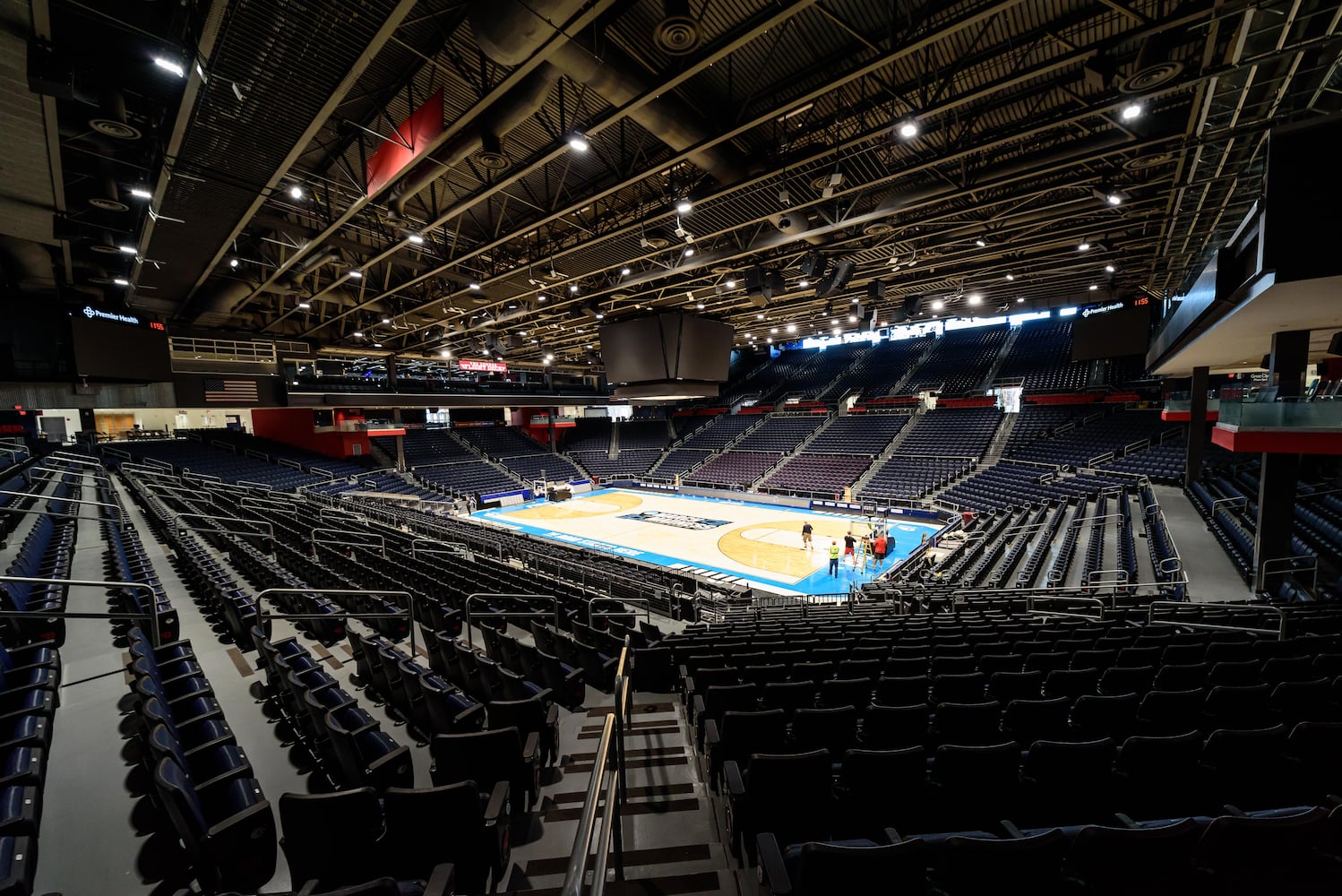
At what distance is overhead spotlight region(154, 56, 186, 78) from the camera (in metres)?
4.62

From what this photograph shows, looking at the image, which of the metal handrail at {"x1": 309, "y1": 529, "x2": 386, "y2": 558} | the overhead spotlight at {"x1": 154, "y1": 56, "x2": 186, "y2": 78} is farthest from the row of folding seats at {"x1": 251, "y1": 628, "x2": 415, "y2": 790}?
the metal handrail at {"x1": 309, "y1": 529, "x2": 386, "y2": 558}

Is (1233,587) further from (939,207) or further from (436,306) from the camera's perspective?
(436,306)

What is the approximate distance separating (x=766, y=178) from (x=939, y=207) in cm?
506

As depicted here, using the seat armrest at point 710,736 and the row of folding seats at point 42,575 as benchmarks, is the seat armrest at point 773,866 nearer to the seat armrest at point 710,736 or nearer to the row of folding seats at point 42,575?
the seat armrest at point 710,736

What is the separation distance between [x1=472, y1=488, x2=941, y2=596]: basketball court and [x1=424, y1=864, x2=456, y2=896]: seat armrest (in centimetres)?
1244

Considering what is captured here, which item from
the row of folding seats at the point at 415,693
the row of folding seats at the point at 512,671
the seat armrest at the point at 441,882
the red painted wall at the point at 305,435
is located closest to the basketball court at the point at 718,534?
the row of folding seats at the point at 512,671

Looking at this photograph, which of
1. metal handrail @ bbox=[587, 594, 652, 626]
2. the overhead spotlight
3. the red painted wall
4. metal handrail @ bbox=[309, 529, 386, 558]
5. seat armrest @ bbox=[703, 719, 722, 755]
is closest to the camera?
seat armrest @ bbox=[703, 719, 722, 755]

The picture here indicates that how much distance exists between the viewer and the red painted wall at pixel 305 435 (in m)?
29.4

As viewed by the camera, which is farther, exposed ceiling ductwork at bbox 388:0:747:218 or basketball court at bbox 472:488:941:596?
basketball court at bbox 472:488:941:596

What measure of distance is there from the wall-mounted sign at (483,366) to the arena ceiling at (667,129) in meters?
16.9

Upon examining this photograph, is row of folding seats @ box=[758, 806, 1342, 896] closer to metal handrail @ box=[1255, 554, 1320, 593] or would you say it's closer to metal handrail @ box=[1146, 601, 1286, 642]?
metal handrail @ box=[1146, 601, 1286, 642]

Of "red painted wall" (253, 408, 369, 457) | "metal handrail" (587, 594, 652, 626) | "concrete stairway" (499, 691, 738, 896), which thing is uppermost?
"red painted wall" (253, 408, 369, 457)

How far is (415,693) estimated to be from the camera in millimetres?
4066

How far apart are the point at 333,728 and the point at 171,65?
20.1 feet
